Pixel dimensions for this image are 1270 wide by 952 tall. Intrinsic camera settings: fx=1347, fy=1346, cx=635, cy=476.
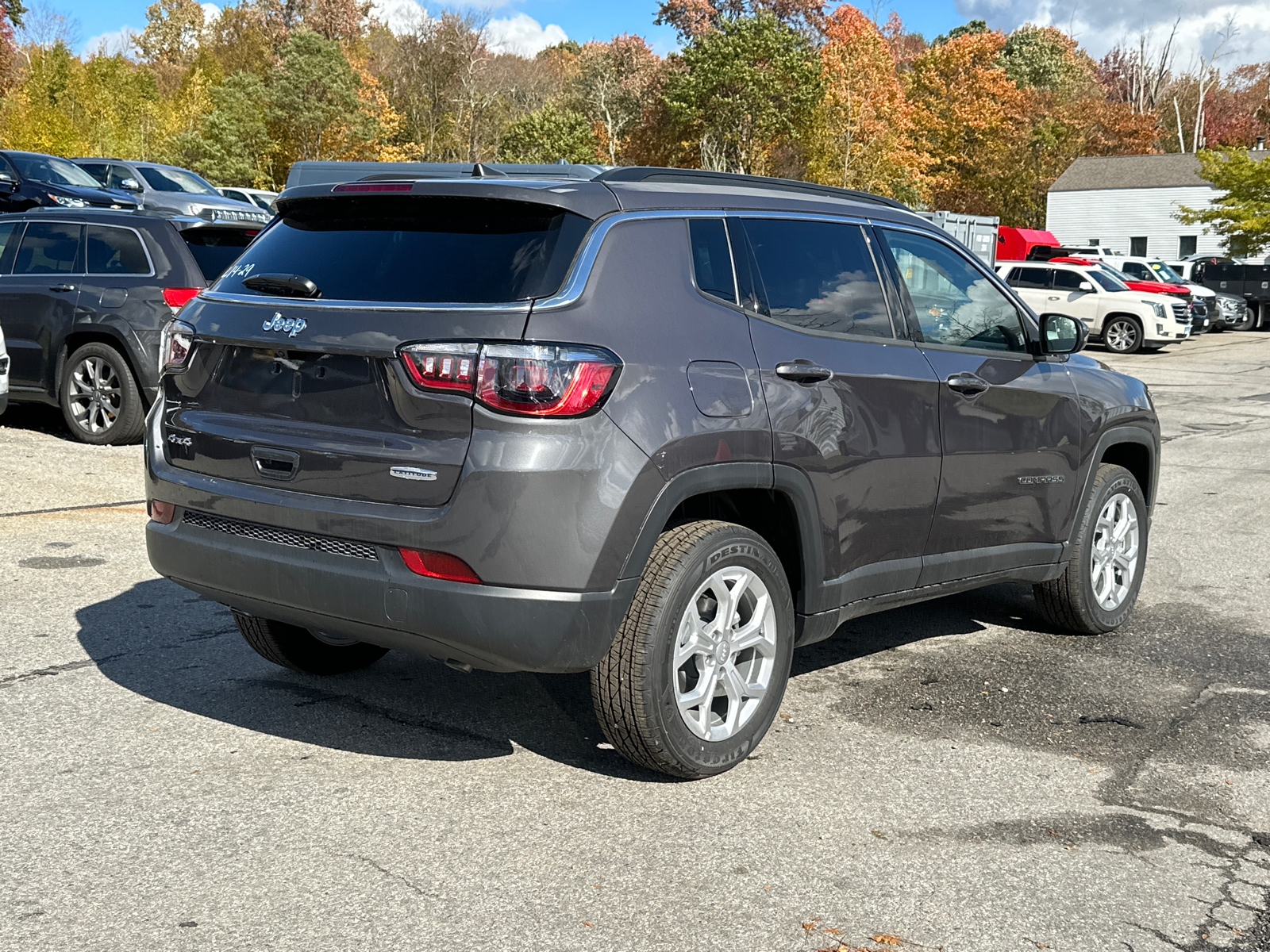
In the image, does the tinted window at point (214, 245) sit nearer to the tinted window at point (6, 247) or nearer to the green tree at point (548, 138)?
the tinted window at point (6, 247)

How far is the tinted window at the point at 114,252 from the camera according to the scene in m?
10.4

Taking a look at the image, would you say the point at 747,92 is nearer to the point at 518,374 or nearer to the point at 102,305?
the point at 102,305

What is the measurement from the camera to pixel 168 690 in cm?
491

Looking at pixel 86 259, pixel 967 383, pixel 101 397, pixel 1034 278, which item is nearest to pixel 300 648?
pixel 967 383

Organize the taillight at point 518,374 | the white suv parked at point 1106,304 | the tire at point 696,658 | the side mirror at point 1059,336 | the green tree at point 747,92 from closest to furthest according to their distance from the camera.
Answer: the taillight at point 518,374 < the tire at point 696,658 < the side mirror at point 1059,336 < the white suv parked at point 1106,304 < the green tree at point 747,92

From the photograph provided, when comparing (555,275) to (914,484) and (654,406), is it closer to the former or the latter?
(654,406)

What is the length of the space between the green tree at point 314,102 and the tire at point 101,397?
48373mm

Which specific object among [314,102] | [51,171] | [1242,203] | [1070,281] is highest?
[314,102]

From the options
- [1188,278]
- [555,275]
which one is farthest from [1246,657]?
[1188,278]

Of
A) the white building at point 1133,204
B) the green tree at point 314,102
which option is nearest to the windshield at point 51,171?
the green tree at point 314,102

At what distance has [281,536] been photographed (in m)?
3.96

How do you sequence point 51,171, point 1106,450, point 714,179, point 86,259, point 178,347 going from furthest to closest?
point 51,171, point 86,259, point 1106,450, point 714,179, point 178,347

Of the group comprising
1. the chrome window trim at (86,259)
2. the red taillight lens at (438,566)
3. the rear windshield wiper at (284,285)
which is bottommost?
the red taillight lens at (438,566)

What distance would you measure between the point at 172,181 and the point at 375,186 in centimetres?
2259
